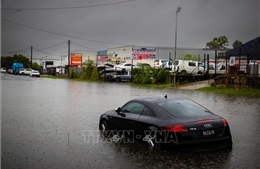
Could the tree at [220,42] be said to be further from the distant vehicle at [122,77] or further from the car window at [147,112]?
the car window at [147,112]

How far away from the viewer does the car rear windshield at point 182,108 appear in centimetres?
877

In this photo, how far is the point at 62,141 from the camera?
32.7 ft

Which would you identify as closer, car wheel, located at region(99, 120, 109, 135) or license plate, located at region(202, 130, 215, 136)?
license plate, located at region(202, 130, 215, 136)

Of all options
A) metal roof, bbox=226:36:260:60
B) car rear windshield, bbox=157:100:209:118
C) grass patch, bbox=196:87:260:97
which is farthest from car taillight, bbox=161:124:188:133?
metal roof, bbox=226:36:260:60

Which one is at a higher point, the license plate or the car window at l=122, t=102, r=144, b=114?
the car window at l=122, t=102, r=144, b=114

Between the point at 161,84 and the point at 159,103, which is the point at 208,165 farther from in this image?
the point at 161,84

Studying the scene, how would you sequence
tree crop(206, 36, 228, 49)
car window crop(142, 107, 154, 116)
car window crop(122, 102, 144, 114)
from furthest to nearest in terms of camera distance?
tree crop(206, 36, 228, 49)
car window crop(122, 102, 144, 114)
car window crop(142, 107, 154, 116)

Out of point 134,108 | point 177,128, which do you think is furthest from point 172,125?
point 134,108

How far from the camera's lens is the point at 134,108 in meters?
9.86

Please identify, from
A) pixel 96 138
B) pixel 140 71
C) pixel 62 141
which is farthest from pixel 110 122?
pixel 140 71

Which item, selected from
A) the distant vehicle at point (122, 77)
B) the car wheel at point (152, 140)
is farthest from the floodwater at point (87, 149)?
the distant vehicle at point (122, 77)

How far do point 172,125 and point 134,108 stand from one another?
76.5 inches

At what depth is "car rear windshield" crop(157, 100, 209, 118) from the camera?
28.8 ft

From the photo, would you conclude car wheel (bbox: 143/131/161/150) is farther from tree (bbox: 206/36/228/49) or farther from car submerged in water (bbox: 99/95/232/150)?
tree (bbox: 206/36/228/49)
